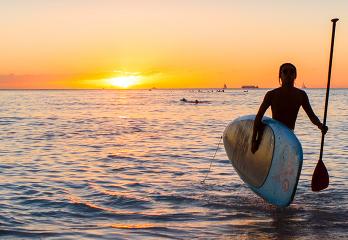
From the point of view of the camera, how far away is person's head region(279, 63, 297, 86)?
8172 mm

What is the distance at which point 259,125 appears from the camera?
8.68 metres

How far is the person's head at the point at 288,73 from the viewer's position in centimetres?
817

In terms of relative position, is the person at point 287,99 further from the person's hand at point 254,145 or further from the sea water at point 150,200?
the sea water at point 150,200

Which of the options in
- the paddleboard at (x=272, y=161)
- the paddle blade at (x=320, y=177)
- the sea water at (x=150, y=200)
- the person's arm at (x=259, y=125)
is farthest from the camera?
the paddle blade at (x=320, y=177)

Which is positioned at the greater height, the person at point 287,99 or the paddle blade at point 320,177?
the person at point 287,99

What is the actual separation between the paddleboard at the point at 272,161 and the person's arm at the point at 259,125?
93 mm

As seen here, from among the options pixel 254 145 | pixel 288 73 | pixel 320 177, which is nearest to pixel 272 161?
pixel 254 145

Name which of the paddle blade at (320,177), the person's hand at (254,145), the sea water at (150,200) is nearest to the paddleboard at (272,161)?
the person's hand at (254,145)

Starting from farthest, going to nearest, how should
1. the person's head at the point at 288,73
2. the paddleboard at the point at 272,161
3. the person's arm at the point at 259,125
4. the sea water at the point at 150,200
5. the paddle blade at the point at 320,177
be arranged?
the paddle blade at the point at 320,177
the person's arm at the point at 259,125
the person's head at the point at 288,73
the paddleboard at the point at 272,161
the sea water at the point at 150,200

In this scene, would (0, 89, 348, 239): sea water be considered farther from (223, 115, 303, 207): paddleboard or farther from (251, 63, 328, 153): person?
(251, 63, 328, 153): person

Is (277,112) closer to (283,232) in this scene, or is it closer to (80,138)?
(283,232)

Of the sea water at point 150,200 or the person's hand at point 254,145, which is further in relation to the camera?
the person's hand at point 254,145

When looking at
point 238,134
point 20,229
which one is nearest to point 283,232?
point 238,134

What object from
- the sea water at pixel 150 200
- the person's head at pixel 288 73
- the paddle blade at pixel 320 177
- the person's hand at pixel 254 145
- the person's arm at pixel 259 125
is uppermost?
the person's head at pixel 288 73
